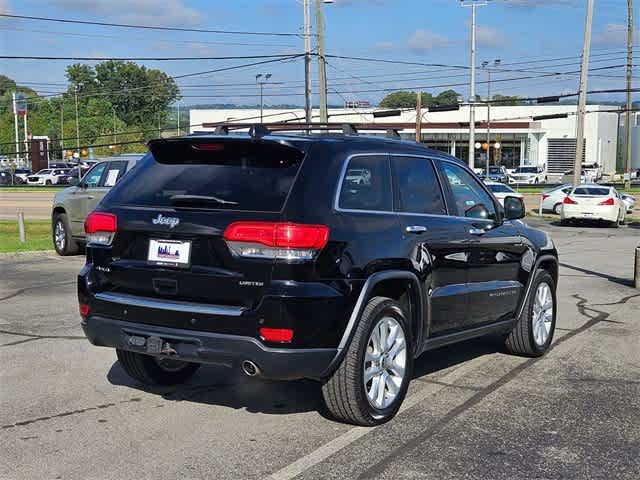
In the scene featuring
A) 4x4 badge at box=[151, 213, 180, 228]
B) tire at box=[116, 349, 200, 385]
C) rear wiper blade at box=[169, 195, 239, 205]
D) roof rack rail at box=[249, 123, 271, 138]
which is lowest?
tire at box=[116, 349, 200, 385]

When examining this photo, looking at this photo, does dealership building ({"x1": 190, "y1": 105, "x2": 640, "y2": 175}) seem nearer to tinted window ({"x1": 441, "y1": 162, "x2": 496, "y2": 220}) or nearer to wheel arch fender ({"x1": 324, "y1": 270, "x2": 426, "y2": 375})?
tinted window ({"x1": 441, "y1": 162, "x2": 496, "y2": 220})

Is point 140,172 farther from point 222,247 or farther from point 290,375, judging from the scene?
point 290,375

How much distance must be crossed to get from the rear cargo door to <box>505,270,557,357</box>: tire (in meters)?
3.20

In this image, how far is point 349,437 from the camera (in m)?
5.21

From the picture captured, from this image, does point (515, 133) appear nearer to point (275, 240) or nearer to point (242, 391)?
point (242, 391)

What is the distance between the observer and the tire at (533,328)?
745 cm

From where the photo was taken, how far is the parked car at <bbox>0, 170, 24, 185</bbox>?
76.6 meters

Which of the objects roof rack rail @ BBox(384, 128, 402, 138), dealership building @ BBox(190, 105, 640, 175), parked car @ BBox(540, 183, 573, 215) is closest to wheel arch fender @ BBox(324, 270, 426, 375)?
roof rack rail @ BBox(384, 128, 402, 138)

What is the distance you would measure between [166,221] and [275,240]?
77cm

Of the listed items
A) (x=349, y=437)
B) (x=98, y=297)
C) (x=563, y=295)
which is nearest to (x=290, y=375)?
(x=349, y=437)

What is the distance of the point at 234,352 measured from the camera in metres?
4.89

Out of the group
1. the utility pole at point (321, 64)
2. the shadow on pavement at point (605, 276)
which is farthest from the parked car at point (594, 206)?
the shadow on pavement at point (605, 276)

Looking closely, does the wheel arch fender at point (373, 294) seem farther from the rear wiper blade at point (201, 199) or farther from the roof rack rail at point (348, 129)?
the roof rack rail at point (348, 129)

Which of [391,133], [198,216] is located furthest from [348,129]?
[198,216]
